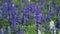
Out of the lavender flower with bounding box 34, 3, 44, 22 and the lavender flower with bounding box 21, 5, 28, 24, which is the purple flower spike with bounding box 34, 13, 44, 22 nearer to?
the lavender flower with bounding box 34, 3, 44, 22

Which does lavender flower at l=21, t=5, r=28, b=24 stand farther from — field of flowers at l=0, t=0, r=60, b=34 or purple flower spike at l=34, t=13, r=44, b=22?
purple flower spike at l=34, t=13, r=44, b=22

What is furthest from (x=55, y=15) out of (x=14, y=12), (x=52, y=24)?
(x=14, y=12)

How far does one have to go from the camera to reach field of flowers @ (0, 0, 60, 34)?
2494mm

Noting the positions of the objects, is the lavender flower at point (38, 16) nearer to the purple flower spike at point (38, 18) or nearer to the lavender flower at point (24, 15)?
the purple flower spike at point (38, 18)

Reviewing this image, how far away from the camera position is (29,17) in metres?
2.71

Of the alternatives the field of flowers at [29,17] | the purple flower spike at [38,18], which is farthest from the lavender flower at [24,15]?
the purple flower spike at [38,18]

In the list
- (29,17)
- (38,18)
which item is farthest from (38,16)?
(29,17)

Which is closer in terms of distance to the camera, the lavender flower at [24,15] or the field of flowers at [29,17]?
the field of flowers at [29,17]

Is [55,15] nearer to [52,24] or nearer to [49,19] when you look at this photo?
[49,19]

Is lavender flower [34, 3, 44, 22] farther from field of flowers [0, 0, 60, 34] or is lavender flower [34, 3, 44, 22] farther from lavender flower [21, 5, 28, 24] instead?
lavender flower [21, 5, 28, 24]

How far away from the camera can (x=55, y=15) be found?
2.71m

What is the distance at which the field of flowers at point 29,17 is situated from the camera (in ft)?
8.18

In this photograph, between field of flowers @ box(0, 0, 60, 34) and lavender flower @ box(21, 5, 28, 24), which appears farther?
lavender flower @ box(21, 5, 28, 24)

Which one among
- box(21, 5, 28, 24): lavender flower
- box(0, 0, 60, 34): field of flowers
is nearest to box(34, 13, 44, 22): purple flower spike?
box(0, 0, 60, 34): field of flowers
